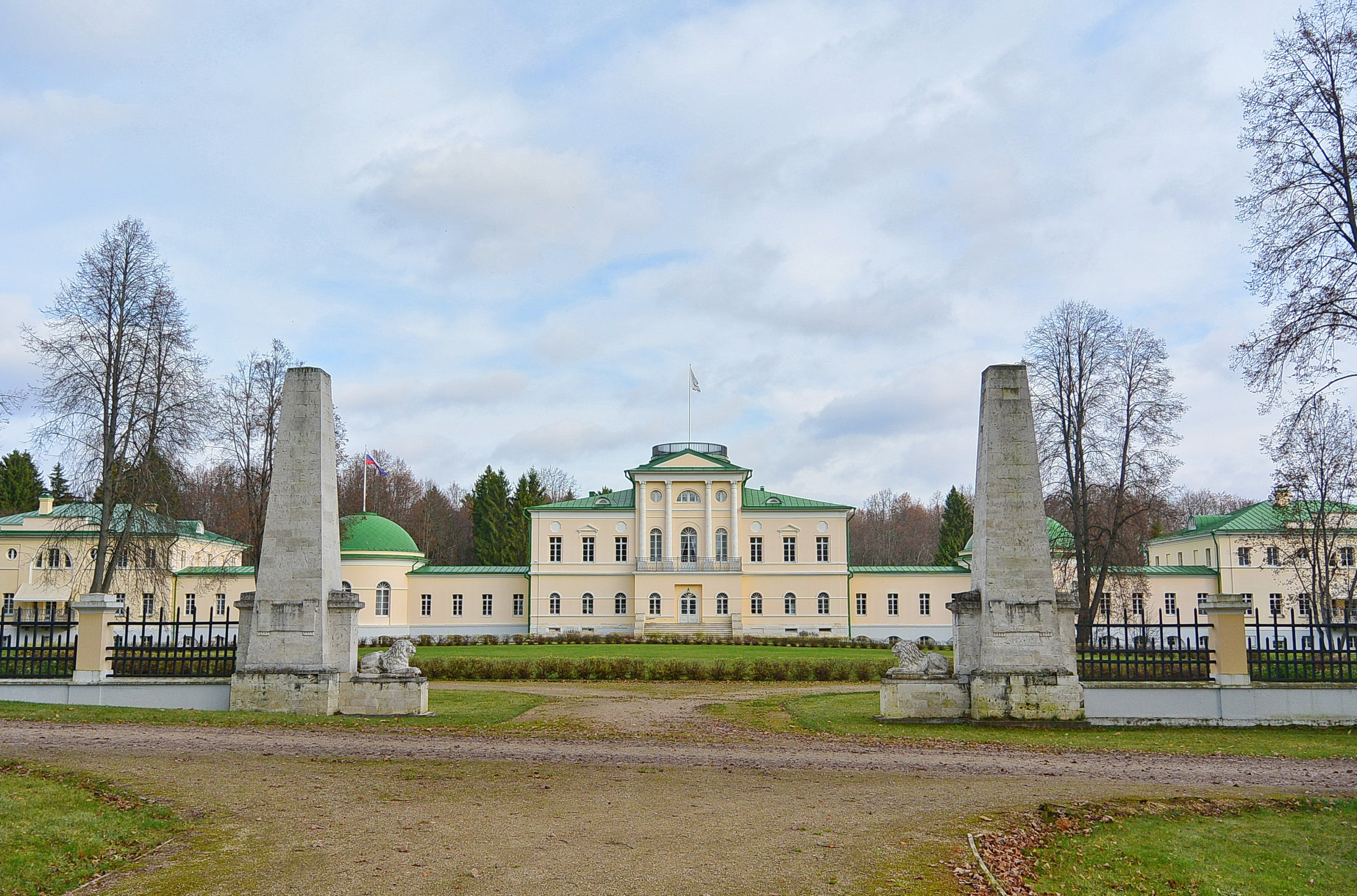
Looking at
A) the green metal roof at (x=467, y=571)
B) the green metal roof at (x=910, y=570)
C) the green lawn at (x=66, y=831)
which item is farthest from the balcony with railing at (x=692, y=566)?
the green lawn at (x=66, y=831)

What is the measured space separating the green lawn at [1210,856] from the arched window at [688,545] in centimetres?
4617

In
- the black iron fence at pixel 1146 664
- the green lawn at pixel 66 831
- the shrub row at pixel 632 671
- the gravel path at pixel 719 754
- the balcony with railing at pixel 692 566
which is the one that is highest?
the balcony with railing at pixel 692 566

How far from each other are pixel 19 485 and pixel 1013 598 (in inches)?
2601

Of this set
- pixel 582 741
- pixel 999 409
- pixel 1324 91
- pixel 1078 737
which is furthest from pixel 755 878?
pixel 1324 91

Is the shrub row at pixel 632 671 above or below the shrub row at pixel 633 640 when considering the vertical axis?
above

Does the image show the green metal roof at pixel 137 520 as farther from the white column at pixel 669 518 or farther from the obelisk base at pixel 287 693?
the white column at pixel 669 518

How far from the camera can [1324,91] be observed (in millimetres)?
15398

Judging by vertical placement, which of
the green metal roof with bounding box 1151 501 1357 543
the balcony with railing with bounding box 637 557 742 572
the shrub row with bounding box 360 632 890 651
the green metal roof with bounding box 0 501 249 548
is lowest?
the shrub row with bounding box 360 632 890 651

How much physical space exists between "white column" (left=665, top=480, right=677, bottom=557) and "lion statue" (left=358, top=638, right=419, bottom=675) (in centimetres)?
3896

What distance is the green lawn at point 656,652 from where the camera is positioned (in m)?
31.8

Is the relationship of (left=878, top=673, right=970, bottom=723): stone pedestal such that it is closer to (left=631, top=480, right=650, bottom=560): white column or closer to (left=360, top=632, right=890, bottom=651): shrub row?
(left=360, top=632, right=890, bottom=651): shrub row

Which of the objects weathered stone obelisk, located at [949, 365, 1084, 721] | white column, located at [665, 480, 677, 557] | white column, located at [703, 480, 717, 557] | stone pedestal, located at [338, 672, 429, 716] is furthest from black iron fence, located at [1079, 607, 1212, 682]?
white column, located at [665, 480, 677, 557]

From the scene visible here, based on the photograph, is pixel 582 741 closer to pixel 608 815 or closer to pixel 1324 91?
pixel 608 815

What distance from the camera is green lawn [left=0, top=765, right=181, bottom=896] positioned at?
Answer: 623 centimetres
